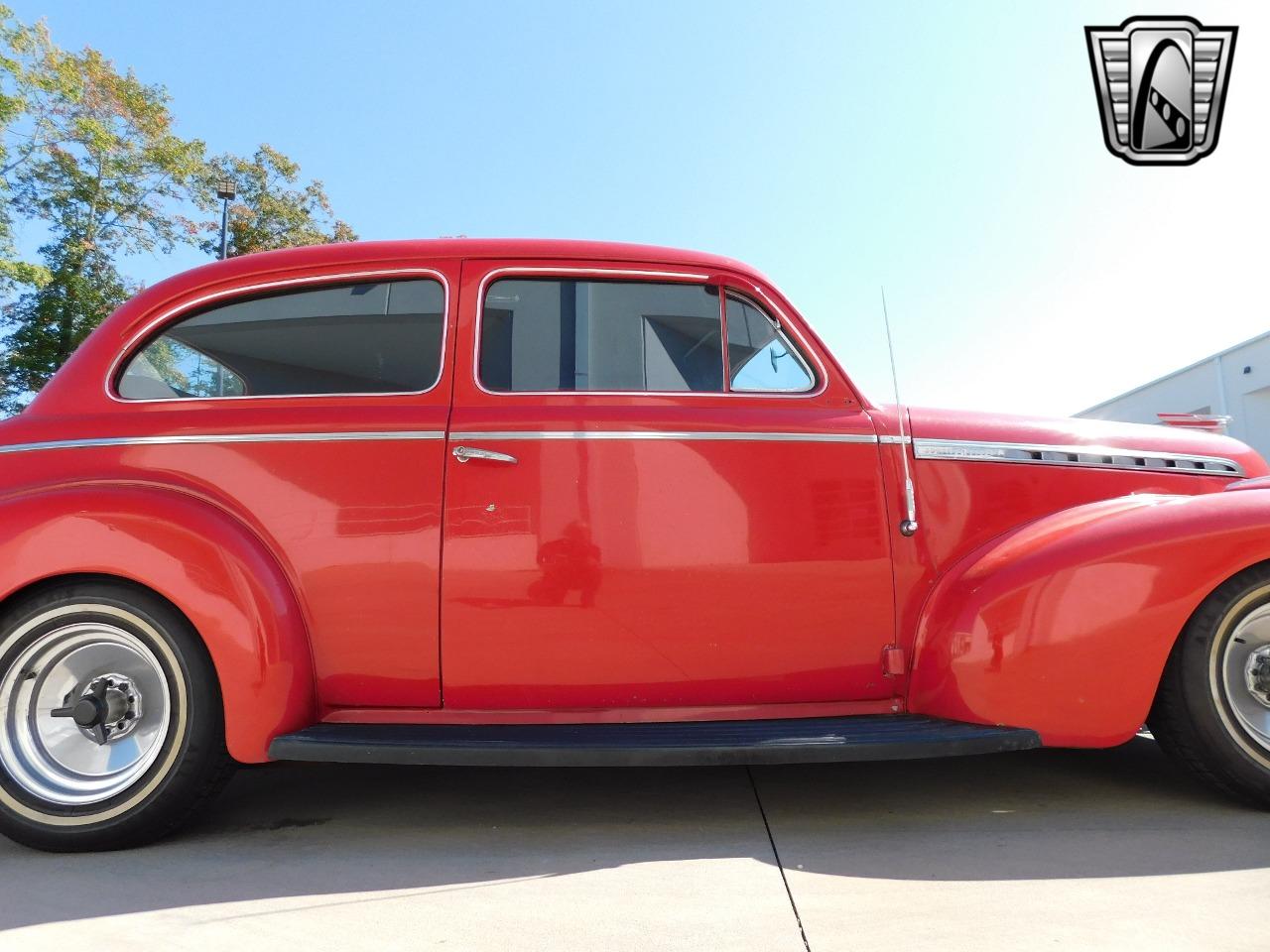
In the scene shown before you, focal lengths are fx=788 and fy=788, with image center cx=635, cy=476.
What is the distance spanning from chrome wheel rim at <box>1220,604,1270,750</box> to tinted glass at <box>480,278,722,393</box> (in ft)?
5.98

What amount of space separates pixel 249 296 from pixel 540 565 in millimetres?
1458

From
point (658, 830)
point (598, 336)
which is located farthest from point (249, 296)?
point (658, 830)

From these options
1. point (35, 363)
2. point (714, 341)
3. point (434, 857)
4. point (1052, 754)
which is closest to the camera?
point (434, 857)

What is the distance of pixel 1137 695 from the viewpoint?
2422 mm

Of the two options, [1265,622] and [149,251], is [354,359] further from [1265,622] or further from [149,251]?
[149,251]

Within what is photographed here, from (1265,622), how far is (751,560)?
1640 millimetres

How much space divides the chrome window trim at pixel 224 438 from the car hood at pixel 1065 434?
165 centimetres

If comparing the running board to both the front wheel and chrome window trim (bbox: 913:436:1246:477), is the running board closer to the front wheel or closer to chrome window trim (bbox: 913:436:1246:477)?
the front wheel

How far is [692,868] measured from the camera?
2.14 m

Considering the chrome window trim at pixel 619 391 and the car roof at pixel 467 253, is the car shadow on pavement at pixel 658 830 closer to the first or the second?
the chrome window trim at pixel 619 391

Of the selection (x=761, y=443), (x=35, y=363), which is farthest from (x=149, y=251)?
(x=761, y=443)

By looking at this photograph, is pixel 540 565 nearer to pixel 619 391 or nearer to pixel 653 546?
pixel 653 546

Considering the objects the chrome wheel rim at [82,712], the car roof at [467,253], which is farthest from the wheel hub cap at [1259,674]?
the chrome wheel rim at [82,712]

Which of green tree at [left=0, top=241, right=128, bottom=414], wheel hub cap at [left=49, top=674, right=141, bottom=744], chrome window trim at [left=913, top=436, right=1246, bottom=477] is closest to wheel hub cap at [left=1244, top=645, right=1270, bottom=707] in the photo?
chrome window trim at [left=913, top=436, right=1246, bottom=477]
